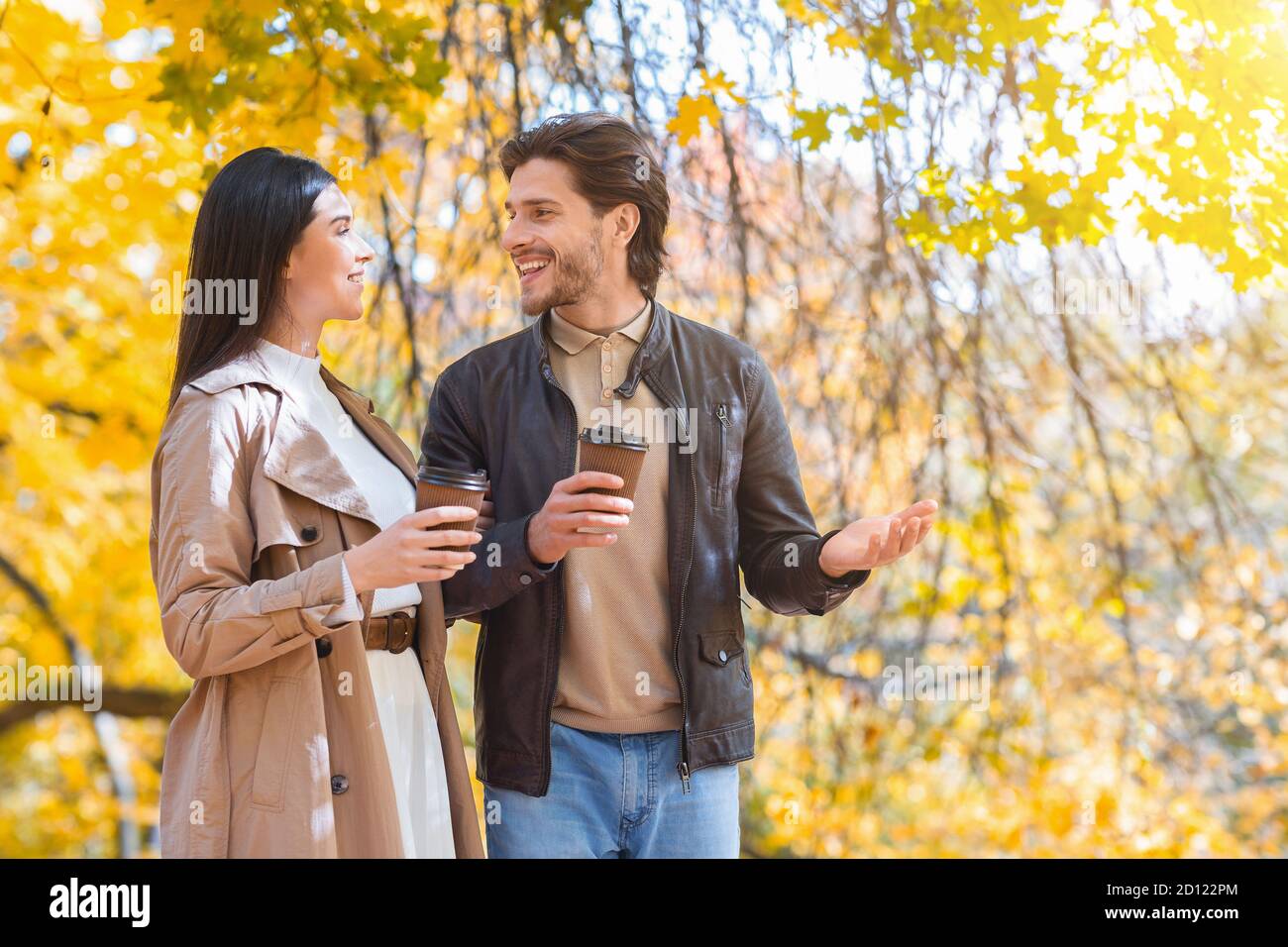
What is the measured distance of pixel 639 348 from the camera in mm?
2127

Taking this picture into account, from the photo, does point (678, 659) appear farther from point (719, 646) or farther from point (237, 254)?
point (237, 254)

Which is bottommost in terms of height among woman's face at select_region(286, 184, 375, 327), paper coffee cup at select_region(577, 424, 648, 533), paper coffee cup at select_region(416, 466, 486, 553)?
paper coffee cup at select_region(416, 466, 486, 553)

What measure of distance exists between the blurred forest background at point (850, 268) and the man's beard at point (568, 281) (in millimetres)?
1044

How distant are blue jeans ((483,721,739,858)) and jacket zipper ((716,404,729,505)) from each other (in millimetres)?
419

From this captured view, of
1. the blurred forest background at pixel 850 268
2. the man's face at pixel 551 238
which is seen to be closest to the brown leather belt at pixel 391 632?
the man's face at pixel 551 238

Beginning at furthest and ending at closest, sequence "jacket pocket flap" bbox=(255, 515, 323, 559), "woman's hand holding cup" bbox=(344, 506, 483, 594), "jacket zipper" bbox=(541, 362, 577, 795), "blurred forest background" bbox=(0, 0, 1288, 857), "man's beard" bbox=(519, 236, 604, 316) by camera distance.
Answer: "blurred forest background" bbox=(0, 0, 1288, 857)
"man's beard" bbox=(519, 236, 604, 316)
"jacket zipper" bbox=(541, 362, 577, 795)
"jacket pocket flap" bbox=(255, 515, 323, 559)
"woman's hand holding cup" bbox=(344, 506, 483, 594)

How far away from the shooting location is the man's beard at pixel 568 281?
2.07m

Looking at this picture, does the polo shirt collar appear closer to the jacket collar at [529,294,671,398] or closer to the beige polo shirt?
the jacket collar at [529,294,671,398]

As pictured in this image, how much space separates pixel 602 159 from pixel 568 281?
0.24 m

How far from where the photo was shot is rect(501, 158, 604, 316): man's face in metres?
2.08

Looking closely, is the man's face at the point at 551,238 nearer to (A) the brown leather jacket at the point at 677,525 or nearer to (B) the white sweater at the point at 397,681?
(A) the brown leather jacket at the point at 677,525

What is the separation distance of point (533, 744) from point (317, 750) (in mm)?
385

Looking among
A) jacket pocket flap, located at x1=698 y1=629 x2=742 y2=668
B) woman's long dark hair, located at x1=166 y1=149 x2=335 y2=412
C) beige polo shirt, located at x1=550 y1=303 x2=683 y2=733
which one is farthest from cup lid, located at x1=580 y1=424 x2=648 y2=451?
woman's long dark hair, located at x1=166 y1=149 x2=335 y2=412
